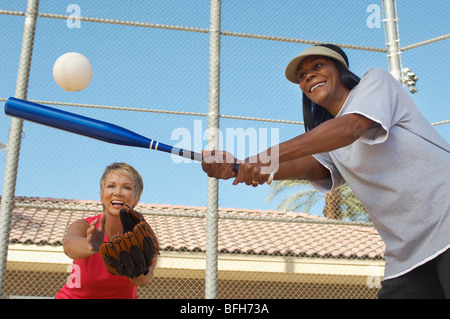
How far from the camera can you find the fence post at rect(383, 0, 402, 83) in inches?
207

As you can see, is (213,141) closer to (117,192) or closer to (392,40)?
(117,192)

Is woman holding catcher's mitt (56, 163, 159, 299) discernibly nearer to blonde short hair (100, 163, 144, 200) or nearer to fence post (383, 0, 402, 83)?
blonde short hair (100, 163, 144, 200)

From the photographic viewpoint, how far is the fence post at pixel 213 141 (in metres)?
4.16

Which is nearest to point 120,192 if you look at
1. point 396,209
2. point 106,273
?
point 106,273

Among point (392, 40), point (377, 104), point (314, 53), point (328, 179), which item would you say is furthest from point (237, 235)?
point (377, 104)

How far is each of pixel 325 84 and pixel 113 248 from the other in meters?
1.34

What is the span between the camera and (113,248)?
8.15 ft

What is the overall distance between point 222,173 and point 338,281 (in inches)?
245

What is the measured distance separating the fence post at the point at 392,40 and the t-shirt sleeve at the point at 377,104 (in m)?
3.36

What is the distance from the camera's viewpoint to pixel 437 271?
194 cm

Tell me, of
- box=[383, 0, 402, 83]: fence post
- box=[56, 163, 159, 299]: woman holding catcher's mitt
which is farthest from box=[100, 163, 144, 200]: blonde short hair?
box=[383, 0, 402, 83]: fence post

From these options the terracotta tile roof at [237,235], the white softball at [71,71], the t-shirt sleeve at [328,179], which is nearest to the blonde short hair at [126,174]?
the t-shirt sleeve at [328,179]

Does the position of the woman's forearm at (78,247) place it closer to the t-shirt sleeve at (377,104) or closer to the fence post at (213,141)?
the t-shirt sleeve at (377,104)

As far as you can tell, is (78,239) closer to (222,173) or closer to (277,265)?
(222,173)
